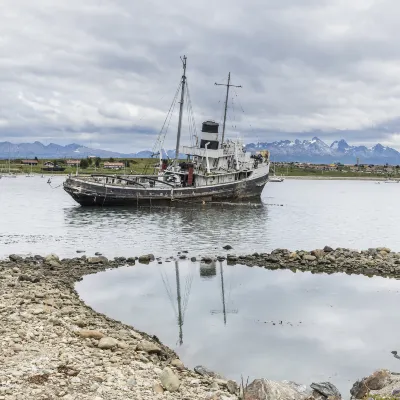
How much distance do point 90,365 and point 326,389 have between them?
610 cm

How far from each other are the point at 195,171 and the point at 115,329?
57576 mm

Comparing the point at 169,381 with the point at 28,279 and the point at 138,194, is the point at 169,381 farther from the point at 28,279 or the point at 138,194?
the point at 138,194

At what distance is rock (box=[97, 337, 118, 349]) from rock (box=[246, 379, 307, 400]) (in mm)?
4337

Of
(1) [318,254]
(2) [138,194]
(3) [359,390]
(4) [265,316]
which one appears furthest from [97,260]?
(2) [138,194]

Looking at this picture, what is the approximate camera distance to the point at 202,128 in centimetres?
7712

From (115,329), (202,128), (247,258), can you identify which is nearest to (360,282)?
(247,258)

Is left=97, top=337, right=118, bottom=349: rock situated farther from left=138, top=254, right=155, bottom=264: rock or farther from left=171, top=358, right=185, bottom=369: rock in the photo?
left=138, top=254, right=155, bottom=264: rock

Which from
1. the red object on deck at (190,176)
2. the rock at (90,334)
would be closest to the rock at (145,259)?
the rock at (90,334)

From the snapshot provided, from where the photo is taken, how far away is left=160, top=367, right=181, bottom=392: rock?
1140 centimetres

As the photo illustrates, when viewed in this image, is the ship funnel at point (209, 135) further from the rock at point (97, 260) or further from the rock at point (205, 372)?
the rock at point (205, 372)

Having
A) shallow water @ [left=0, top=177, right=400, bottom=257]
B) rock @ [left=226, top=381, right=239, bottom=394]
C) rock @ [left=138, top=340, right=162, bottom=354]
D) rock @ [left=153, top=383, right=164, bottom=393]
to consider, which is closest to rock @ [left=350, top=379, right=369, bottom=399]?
rock @ [left=226, top=381, right=239, bottom=394]

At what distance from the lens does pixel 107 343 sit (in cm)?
1384

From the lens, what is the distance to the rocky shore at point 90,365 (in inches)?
425

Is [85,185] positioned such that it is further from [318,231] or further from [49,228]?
[318,231]
